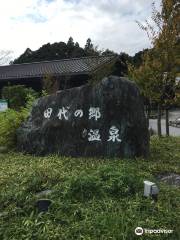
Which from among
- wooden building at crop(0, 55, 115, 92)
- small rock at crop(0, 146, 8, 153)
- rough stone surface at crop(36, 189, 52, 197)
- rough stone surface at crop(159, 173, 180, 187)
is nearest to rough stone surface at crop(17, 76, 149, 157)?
small rock at crop(0, 146, 8, 153)

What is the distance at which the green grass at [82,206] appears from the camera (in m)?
4.02

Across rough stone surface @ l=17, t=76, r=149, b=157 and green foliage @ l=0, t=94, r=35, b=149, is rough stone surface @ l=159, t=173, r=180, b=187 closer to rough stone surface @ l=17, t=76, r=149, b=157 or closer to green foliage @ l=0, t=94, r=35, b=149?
rough stone surface @ l=17, t=76, r=149, b=157

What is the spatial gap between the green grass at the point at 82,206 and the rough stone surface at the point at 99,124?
1174mm

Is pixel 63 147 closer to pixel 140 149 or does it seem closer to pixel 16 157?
pixel 16 157

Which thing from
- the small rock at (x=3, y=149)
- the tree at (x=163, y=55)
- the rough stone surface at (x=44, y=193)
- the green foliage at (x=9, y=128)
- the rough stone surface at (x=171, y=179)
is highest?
the tree at (x=163, y=55)

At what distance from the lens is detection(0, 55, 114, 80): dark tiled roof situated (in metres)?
23.3

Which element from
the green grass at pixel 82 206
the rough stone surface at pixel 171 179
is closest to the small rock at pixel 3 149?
the green grass at pixel 82 206

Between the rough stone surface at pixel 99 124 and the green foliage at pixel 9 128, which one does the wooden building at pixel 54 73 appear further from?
the rough stone surface at pixel 99 124

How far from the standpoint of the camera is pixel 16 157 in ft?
25.7

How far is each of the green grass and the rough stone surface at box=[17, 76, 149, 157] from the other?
3.85 feet

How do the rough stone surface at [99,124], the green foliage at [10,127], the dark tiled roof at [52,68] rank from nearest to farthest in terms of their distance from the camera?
the rough stone surface at [99,124] → the green foliage at [10,127] → the dark tiled roof at [52,68]

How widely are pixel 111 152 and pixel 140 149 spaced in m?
0.55

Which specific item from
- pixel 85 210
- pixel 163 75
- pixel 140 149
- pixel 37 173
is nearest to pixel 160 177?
pixel 140 149

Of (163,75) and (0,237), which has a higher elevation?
(163,75)
